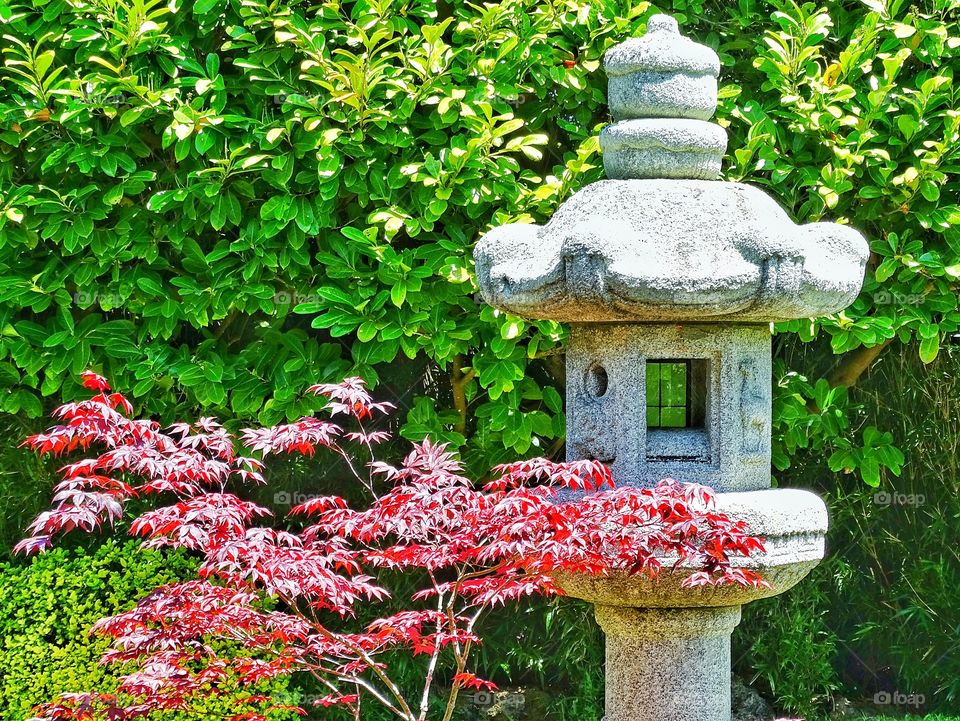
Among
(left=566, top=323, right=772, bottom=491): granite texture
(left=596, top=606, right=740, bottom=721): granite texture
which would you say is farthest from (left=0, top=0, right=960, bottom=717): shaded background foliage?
(left=596, top=606, right=740, bottom=721): granite texture

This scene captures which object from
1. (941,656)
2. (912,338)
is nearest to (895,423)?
(912,338)

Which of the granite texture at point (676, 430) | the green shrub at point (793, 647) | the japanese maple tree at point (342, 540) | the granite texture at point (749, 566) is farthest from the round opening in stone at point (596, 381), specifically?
the green shrub at point (793, 647)

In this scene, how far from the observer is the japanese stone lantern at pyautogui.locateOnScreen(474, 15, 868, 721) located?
3535 mm

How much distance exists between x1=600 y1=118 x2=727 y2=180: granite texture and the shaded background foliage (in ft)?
2.73

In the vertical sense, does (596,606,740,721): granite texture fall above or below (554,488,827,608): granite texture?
below

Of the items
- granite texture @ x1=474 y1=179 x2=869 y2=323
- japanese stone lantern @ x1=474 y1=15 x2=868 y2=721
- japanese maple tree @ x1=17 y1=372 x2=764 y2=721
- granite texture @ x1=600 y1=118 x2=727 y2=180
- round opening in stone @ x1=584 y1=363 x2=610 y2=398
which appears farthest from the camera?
round opening in stone @ x1=584 y1=363 x2=610 y2=398

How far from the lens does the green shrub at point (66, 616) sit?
15.9 ft

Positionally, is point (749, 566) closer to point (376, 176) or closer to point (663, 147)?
point (663, 147)

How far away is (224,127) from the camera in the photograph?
4789 mm

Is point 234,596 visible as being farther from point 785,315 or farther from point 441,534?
point 785,315

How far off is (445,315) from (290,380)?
2.38 ft

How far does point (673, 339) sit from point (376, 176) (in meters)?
1.63

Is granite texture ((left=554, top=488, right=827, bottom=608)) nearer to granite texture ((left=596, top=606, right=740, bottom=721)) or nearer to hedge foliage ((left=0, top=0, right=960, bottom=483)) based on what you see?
granite texture ((left=596, top=606, right=740, bottom=721))

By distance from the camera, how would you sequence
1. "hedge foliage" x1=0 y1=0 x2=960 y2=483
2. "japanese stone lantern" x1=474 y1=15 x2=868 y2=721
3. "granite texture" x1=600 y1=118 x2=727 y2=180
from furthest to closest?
"hedge foliage" x1=0 y1=0 x2=960 y2=483, "granite texture" x1=600 y1=118 x2=727 y2=180, "japanese stone lantern" x1=474 y1=15 x2=868 y2=721
